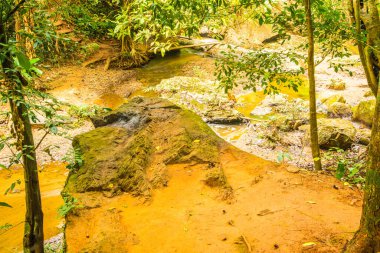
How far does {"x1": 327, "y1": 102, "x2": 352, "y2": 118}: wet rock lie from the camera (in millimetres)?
8992

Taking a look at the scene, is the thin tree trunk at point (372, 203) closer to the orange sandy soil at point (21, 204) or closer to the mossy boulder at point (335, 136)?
the orange sandy soil at point (21, 204)

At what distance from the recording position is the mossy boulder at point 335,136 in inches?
274

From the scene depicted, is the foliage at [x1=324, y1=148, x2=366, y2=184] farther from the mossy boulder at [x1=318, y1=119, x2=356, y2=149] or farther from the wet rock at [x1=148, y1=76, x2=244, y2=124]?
the wet rock at [x1=148, y1=76, x2=244, y2=124]

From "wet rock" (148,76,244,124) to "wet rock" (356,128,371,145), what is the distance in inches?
128

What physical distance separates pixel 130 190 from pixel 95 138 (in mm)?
1148

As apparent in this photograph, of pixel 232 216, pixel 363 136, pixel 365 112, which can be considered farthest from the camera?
pixel 365 112

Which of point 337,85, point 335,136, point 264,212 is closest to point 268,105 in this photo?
point 337,85

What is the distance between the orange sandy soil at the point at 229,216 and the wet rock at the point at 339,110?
5741 mm

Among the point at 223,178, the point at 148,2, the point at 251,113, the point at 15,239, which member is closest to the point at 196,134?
the point at 223,178

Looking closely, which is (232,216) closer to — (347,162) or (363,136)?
(347,162)

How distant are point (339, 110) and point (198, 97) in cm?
433

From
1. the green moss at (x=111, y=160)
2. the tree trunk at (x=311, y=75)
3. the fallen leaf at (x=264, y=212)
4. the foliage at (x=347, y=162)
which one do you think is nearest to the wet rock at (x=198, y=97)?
the foliage at (x=347, y=162)

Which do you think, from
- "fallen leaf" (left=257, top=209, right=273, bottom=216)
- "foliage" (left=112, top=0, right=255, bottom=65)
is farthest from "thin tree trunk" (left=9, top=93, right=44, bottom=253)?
"fallen leaf" (left=257, top=209, right=273, bottom=216)

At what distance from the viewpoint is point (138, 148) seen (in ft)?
14.6
